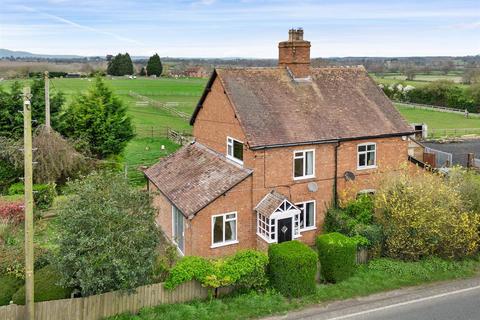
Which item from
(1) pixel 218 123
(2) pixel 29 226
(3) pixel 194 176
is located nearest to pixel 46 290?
(2) pixel 29 226

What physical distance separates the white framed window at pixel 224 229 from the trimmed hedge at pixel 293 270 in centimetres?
357

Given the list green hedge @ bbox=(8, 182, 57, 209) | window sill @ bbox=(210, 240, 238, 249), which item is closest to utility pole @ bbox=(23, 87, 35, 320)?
window sill @ bbox=(210, 240, 238, 249)

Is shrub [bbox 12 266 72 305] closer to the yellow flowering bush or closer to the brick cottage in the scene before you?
the brick cottage

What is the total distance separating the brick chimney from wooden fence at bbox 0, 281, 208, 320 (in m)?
13.0

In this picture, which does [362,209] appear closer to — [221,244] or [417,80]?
[221,244]

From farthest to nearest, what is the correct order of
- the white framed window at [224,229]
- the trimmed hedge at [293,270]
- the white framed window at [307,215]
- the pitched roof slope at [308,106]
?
the white framed window at [307,215], the pitched roof slope at [308,106], the white framed window at [224,229], the trimmed hedge at [293,270]

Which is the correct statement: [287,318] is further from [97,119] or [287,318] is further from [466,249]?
[97,119]

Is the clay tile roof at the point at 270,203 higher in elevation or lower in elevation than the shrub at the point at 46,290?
higher

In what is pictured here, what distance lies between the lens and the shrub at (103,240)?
14.1 m

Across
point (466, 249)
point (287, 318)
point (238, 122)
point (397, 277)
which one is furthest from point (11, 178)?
point (466, 249)

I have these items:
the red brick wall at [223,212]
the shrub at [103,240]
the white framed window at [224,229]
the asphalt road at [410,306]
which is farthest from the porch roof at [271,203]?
the shrub at [103,240]

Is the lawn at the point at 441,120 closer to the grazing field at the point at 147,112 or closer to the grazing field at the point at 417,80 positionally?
the grazing field at the point at 417,80

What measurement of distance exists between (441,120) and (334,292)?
68810 millimetres

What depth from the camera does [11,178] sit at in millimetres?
30516
